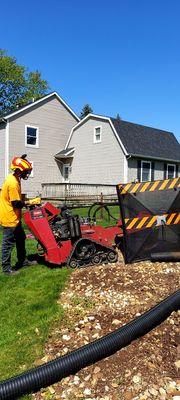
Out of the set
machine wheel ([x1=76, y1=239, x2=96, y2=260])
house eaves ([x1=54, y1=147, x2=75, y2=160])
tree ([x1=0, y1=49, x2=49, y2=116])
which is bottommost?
machine wheel ([x1=76, y1=239, x2=96, y2=260])

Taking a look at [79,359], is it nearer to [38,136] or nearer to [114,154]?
[114,154]

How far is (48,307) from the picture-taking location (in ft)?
18.0

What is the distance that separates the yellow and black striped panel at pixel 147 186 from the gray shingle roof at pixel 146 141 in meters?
18.9

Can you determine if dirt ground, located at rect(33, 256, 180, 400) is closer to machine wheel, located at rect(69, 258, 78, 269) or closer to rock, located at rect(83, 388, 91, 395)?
rock, located at rect(83, 388, 91, 395)

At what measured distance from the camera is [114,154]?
26844 mm

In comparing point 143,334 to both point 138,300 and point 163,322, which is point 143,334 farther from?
point 138,300

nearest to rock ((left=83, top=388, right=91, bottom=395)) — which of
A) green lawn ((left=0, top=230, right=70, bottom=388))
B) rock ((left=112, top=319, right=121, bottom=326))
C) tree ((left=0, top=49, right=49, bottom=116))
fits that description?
green lawn ((left=0, top=230, right=70, bottom=388))

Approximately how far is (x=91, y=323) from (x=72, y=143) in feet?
82.7

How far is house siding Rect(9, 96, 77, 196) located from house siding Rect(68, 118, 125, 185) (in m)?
1.04

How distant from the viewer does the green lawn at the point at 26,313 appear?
14.4 feet

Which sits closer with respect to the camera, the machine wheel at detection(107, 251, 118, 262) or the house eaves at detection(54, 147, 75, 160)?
the machine wheel at detection(107, 251, 118, 262)

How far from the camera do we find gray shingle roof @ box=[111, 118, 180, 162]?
27000 millimetres

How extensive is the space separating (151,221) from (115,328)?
104 inches

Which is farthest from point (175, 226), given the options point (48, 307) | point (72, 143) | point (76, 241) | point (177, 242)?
point (72, 143)
